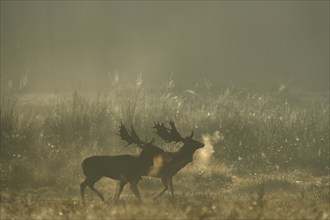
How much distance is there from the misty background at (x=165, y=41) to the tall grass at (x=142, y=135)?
68.5 feet

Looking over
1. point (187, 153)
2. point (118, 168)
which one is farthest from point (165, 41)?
point (118, 168)

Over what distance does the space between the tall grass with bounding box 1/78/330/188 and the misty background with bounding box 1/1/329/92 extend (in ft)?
68.5

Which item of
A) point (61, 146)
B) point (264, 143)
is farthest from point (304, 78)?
point (61, 146)

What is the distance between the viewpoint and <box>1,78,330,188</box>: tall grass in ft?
56.8

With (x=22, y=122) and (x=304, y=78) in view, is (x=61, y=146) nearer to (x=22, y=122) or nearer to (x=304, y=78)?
(x=22, y=122)

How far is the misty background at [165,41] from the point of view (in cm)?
4894

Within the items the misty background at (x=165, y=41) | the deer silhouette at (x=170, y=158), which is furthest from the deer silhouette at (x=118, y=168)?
the misty background at (x=165, y=41)

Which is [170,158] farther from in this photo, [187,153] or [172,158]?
[187,153]

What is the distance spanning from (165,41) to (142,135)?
1524 inches

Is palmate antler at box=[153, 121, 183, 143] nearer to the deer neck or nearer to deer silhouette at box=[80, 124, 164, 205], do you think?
the deer neck

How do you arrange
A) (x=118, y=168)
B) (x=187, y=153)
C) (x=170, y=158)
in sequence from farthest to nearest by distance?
(x=187, y=153) < (x=170, y=158) < (x=118, y=168)

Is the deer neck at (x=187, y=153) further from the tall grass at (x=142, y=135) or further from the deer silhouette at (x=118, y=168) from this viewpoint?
the tall grass at (x=142, y=135)

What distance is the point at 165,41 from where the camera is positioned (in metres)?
59.3

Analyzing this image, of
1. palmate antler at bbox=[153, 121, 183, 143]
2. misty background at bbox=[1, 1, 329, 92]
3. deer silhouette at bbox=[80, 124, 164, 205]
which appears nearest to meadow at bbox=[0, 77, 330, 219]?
deer silhouette at bbox=[80, 124, 164, 205]
